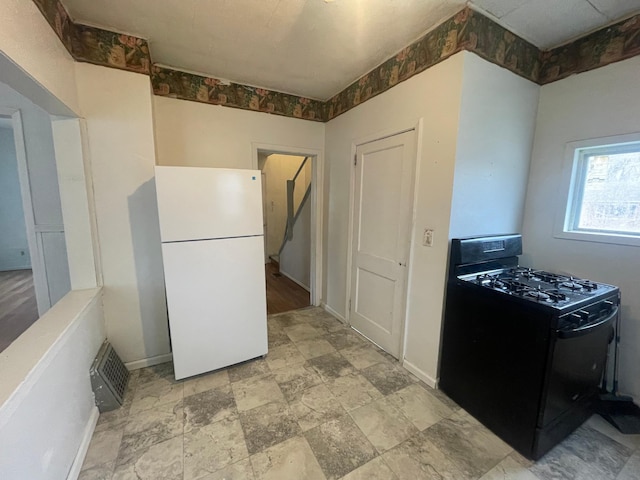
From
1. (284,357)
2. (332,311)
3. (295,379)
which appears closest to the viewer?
(295,379)

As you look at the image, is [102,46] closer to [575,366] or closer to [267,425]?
[267,425]

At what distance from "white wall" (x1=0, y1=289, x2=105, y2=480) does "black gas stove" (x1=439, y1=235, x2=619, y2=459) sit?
2.21m

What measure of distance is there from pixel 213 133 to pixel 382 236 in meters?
1.96

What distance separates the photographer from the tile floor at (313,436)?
52.9 inches

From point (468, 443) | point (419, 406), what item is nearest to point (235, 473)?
point (419, 406)

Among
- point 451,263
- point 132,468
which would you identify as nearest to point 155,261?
point 132,468

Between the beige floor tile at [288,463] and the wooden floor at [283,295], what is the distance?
189 centimetres

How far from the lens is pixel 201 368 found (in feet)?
6.66

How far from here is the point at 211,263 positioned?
196cm

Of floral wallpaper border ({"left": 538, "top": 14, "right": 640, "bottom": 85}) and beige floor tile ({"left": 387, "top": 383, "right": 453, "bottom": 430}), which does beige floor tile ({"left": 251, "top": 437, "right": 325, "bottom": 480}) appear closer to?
beige floor tile ({"left": 387, "top": 383, "right": 453, "bottom": 430})

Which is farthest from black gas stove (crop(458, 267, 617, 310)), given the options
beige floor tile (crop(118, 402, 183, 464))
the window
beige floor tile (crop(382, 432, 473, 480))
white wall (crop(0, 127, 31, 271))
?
white wall (crop(0, 127, 31, 271))

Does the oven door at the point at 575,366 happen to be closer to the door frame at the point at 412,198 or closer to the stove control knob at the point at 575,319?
the stove control knob at the point at 575,319

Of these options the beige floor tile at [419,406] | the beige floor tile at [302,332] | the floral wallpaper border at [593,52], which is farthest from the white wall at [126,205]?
the floral wallpaper border at [593,52]

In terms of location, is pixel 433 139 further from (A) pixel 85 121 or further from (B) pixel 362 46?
(A) pixel 85 121
